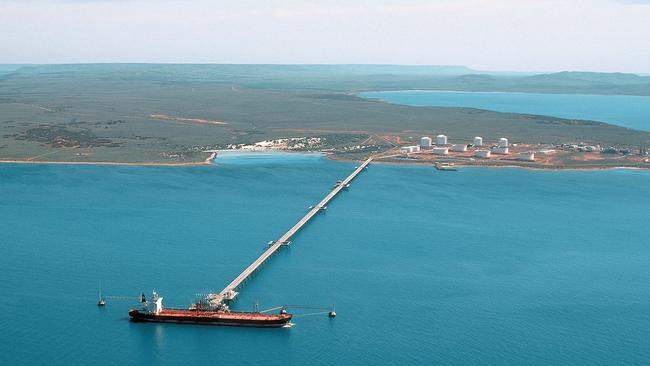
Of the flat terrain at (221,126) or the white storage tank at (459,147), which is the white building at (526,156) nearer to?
the white storage tank at (459,147)

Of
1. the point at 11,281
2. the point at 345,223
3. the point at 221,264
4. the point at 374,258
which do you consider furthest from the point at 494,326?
the point at 11,281

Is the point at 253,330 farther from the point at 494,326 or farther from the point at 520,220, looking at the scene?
the point at 520,220

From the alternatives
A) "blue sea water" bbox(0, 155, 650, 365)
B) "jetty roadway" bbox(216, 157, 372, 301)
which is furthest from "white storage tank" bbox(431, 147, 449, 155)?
"jetty roadway" bbox(216, 157, 372, 301)

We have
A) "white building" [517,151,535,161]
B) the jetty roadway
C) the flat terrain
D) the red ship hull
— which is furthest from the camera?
the flat terrain

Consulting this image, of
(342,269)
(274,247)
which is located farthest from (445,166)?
(342,269)

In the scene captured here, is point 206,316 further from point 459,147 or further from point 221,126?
point 221,126

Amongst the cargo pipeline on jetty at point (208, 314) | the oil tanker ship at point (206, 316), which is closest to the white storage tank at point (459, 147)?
the cargo pipeline on jetty at point (208, 314)

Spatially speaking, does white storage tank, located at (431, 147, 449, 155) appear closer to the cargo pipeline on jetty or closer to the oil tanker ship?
the cargo pipeline on jetty

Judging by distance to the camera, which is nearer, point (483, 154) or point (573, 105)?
point (483, 154)
